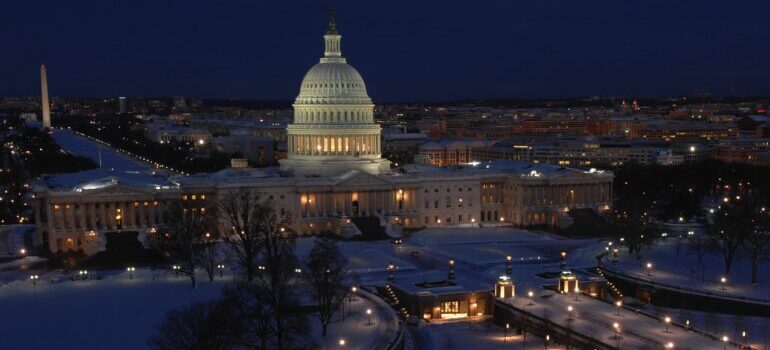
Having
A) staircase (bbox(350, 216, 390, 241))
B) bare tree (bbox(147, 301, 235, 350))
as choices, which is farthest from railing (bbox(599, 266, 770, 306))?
bare tree (bbox(147, 301, 235, 350))

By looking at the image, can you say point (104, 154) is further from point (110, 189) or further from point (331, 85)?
point (110, 189)

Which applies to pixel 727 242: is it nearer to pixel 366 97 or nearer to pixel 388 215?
pixel 388 215

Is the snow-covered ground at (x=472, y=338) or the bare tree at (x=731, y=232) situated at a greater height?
the bare tree at (x=731, y=232)

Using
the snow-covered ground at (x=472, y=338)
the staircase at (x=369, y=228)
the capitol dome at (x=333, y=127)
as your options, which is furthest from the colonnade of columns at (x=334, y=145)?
the snow-covered ground at (x=472, y=338)

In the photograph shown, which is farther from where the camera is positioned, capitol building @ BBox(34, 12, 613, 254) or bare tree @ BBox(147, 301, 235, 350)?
capitol building @ BBox(34, 12, 613, 254)

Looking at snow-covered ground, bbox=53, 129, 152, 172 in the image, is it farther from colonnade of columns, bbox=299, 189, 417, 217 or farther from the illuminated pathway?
the illuminated pathway

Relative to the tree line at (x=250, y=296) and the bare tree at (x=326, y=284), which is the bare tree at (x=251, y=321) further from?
the bare tree at (x=326, y=284)
